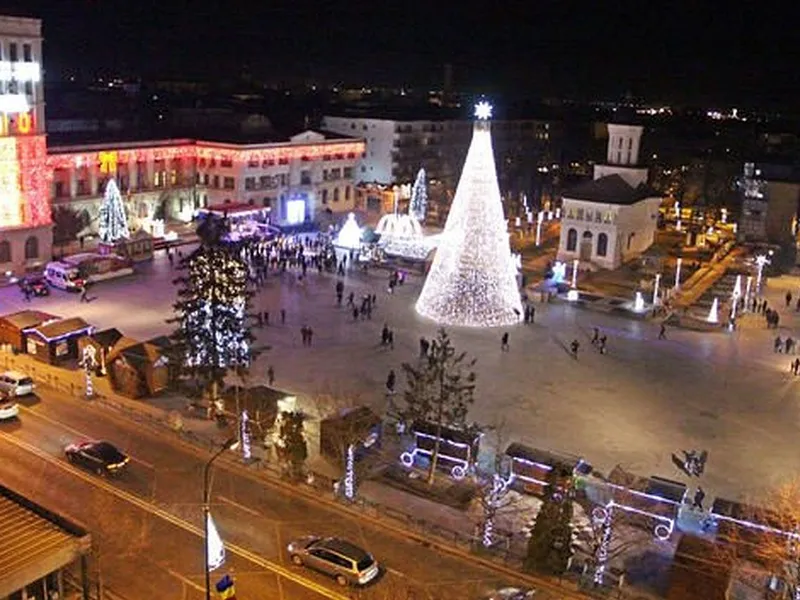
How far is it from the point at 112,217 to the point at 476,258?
90.8 ft

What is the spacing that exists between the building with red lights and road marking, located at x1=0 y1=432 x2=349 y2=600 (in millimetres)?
25743

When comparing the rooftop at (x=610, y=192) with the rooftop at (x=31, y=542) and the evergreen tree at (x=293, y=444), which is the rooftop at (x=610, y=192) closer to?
the evergreen tree at (x=293, y=444)

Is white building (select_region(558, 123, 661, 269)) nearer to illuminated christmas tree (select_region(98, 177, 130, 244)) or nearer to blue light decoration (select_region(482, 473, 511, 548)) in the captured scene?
illuminated christmas tree (select_region(98, 177, 130, 244))

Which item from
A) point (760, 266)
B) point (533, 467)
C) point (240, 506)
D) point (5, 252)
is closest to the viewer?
point (240, 506)

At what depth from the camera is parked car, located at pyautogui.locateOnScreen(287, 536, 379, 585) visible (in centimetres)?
Result: 1912

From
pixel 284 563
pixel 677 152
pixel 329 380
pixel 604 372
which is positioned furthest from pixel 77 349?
pixel 677 152

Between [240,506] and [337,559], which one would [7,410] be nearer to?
[240,506]

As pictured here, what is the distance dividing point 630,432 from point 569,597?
10534 millimetres

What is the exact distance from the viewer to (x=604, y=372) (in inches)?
1374

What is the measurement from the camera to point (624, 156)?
65938 millimetres

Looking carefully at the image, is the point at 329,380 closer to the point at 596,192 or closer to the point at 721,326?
the point at 721,326

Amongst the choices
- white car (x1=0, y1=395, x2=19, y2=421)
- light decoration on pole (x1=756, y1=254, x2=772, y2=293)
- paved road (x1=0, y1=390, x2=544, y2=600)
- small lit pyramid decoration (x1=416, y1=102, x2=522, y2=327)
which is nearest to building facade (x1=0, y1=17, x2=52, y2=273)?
white car (x1=0, y1=395, x2=19, y2=421)

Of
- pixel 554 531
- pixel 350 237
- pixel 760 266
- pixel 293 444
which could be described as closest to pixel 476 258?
pixel 293 444

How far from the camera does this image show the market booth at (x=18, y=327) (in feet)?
113
